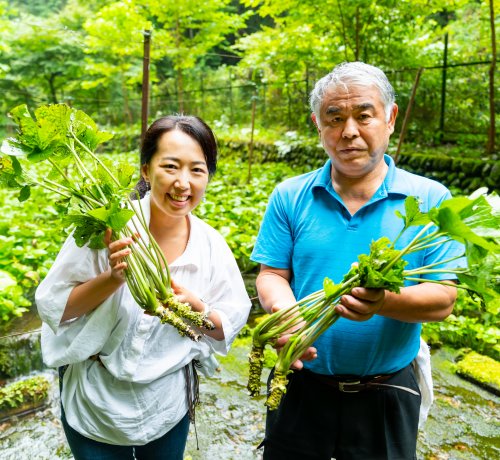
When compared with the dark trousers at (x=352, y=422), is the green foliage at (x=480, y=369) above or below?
below

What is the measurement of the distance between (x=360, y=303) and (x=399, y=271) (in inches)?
5.8

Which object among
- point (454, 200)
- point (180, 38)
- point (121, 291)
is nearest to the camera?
point (454, 200)

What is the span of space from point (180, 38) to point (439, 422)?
43.7 ft

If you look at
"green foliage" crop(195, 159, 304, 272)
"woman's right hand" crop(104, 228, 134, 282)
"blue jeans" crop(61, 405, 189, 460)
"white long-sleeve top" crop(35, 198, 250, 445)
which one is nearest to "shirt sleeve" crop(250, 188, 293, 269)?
"white long-sleeve top" crop(35, 198, 250, 445)

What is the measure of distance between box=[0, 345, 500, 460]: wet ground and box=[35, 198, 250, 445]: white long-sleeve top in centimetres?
138

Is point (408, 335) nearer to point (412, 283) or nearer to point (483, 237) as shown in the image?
point (412, 283)

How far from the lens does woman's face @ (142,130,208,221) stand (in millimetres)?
1531

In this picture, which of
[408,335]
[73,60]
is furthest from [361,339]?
[73,60]

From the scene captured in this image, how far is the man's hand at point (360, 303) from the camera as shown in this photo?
4.19ft

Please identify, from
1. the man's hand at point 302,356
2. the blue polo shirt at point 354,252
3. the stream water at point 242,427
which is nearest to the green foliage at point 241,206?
the stream water at point 242,427

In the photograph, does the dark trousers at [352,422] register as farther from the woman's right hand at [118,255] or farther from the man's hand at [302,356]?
the woman's right hand at [118,255]

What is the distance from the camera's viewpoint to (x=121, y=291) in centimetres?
150

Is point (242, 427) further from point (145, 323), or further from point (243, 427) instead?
point (145, 323)

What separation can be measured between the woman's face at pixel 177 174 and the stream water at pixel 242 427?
6.16ft
